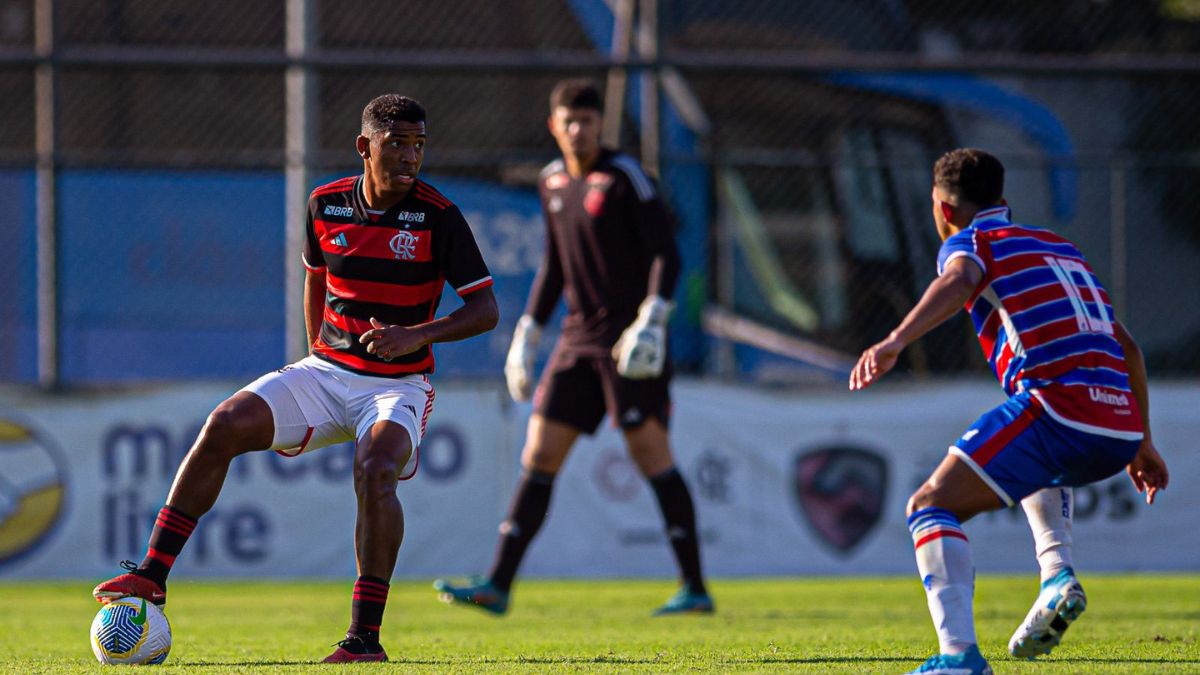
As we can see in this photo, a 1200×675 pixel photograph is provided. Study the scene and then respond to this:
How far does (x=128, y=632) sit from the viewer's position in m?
5.05

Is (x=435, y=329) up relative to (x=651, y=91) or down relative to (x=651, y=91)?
down

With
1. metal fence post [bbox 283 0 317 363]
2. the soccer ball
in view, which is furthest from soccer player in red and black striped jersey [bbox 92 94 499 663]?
metal fence post [bbox 283 0 317 363]

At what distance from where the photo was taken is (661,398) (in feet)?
25.4

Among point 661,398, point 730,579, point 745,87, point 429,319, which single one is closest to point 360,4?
point 745,87

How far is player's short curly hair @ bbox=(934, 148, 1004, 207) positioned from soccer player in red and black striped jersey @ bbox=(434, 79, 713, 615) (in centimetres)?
263

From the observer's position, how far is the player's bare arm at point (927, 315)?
4.43 metres

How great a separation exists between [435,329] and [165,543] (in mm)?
1065

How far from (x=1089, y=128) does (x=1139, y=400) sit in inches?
360

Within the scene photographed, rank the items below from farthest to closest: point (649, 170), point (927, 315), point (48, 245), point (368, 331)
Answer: point (48, 245) → point (649, 170) → point (368, 331) → point (927, 315)

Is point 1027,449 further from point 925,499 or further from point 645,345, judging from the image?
point 645,345

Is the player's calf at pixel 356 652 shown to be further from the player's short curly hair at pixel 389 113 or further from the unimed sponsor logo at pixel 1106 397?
the unimed sponsor logo at pixel 1106 397

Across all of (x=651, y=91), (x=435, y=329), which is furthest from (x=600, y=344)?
(x=651, y=91)

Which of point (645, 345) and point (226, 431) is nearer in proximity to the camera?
point (226, 431)

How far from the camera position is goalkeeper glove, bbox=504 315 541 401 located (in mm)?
8008
